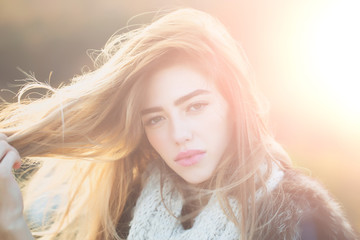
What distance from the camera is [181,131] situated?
51.4 inches

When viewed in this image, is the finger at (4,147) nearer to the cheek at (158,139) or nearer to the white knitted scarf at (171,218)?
the cheek at (158,139)

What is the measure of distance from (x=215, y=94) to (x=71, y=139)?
58 centimetres

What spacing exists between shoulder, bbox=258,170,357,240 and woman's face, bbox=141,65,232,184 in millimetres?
250

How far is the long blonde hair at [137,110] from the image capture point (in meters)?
1.36

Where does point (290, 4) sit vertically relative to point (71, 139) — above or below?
above

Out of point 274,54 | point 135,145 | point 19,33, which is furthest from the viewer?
point 19,33

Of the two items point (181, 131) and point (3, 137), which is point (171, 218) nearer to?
point (181, 131)

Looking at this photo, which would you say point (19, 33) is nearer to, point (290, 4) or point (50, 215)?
point (50, 215)

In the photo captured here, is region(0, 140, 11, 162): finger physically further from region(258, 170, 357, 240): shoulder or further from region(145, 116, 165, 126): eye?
region(258, 170, 357, 240): shoulder

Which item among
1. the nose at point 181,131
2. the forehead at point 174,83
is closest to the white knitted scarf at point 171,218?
the nose at point 181,131

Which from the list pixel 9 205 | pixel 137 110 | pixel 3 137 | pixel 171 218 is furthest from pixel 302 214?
pixel 3 137

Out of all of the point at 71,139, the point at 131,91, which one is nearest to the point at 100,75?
the point at 131,91

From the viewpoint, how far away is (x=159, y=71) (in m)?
1.39

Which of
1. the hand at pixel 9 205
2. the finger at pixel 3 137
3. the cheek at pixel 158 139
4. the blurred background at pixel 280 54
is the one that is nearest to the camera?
the hand at pixel 9 205
